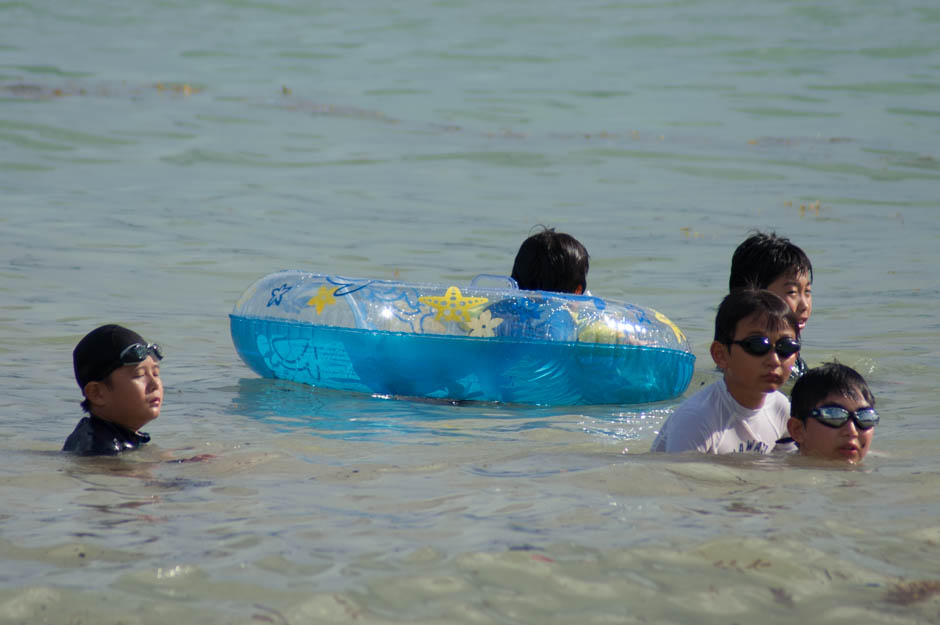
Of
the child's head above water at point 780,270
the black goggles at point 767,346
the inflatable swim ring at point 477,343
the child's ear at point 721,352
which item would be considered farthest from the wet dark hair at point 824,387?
the inflatable swim ring at point 477,343

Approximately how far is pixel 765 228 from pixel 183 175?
6.94 m

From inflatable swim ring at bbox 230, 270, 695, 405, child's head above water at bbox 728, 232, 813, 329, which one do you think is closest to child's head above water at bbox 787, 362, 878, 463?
child's head above water at bbox 728, 232, 813, 329

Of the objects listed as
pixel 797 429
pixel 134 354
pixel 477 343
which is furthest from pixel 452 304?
pixel 797 429

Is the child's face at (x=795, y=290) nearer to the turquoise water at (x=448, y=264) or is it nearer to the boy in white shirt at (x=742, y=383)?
the turquoise water at (x=448, y=264)

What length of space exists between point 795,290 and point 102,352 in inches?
114

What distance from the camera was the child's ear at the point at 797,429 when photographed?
4074 mm

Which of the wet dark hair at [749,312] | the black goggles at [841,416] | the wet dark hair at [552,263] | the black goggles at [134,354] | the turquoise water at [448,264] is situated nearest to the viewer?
the turquoise water at [448,264]

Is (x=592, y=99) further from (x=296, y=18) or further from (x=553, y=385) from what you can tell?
(x=553, y=385)

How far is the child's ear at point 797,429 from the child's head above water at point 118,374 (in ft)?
7.40

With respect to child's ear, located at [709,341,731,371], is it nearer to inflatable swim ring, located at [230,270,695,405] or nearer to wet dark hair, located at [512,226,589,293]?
inflatable swim ring, located at [230,270,695,405]

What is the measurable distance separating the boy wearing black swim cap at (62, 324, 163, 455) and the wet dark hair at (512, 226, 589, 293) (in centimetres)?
218

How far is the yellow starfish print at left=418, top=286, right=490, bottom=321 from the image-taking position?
18.4ft

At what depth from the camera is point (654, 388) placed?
5.79 meters

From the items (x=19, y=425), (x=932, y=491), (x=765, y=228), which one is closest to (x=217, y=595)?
(x=932, y=491)
